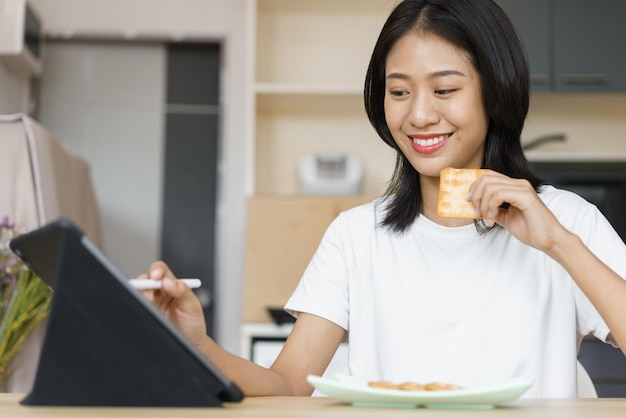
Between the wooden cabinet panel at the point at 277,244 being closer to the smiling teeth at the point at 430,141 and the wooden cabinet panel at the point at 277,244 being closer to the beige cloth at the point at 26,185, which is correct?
the beige cloth at the point at 26,185

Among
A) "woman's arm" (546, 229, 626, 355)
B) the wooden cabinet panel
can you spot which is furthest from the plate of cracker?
the wooden cabinet panel

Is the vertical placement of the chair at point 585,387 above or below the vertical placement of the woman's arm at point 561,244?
below

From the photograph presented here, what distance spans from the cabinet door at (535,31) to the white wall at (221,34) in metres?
1.27

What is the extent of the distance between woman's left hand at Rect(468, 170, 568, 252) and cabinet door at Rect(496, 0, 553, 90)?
→ 2451 mm

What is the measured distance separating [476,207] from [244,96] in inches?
113

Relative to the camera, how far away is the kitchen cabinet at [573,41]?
352 centimetres

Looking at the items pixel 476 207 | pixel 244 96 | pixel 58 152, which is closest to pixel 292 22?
pixel 244 96

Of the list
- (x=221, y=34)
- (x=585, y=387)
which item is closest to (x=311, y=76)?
(x=221, y=34)

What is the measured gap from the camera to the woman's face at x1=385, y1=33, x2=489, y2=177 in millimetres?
1417

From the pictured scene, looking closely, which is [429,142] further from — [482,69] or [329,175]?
[329,175]

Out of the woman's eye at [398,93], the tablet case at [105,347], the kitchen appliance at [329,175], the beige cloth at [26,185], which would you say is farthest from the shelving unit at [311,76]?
the tablet case at [105,347]

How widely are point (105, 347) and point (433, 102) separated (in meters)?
0.79

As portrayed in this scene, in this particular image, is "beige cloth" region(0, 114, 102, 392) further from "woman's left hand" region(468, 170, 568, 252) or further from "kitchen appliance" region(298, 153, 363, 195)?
"woman's left hand" region(468, 170, 568, 252)

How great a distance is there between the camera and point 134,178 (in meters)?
4.04
